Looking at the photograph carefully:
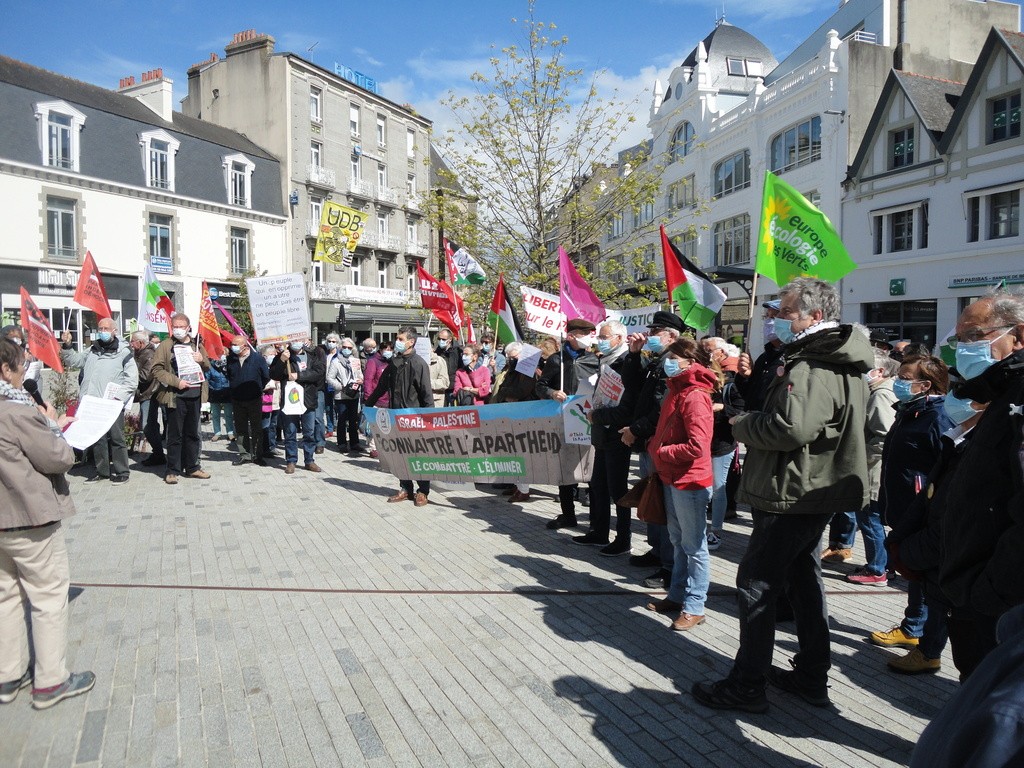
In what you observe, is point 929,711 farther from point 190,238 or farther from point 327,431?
point 190,238

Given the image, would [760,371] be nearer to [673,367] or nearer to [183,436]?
[673,367]

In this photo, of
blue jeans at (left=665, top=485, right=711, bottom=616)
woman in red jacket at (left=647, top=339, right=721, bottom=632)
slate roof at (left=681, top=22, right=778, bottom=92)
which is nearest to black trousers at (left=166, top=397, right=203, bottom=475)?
woman in red jacket at (left=647, top=339, right=721, bottom=632)

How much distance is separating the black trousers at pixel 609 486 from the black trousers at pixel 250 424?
617 centimetres

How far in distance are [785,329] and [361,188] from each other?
4168cm

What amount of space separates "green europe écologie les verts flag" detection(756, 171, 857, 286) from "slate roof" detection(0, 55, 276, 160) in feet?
96.4

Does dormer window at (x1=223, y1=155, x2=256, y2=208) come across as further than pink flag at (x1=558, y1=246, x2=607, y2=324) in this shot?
Yes

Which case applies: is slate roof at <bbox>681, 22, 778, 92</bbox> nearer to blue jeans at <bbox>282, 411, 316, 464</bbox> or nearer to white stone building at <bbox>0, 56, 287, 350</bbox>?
white stone building at <bbox>0, 56, 287, 350</bbox>

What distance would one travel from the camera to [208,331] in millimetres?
12656

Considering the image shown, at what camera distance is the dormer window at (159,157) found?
1232 inches

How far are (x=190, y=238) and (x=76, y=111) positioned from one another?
6.66m

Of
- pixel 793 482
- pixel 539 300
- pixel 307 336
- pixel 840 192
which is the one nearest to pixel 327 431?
pixel 307 336

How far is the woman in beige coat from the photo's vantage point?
354 cm

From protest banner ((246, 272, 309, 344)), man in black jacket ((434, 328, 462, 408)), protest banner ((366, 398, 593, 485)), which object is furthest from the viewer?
man in black jacket ((434, 328, 462, 408))

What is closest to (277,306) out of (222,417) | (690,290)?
(222,417)
